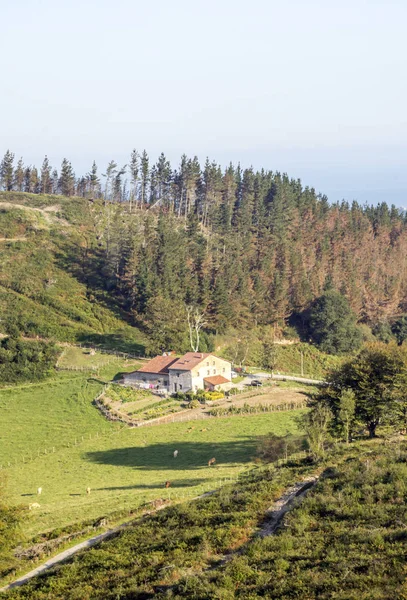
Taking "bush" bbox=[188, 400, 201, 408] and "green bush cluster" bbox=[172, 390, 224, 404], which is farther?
"green bush cluster" bbox=[172, 390, 224, 404]

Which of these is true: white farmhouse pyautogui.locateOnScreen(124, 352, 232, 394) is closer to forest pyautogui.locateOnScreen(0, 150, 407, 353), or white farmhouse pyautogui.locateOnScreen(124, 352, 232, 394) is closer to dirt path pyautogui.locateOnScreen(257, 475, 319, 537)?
forest pyautogui.locateOnScreen(0, 150, 407, 353)

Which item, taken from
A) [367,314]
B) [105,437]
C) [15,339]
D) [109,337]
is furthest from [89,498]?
[367,314]

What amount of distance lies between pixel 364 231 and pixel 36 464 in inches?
4514

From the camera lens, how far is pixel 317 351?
107 meters

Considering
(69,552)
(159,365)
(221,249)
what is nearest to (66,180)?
(221,249)

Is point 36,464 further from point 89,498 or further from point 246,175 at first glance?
point 246,175

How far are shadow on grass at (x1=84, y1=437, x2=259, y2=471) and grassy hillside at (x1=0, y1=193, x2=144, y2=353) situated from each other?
35891 millimetres

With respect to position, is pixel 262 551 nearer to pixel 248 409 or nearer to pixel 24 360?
pixel 248 409

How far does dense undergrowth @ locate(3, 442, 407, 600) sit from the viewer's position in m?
18.2

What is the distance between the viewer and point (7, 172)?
472 feet

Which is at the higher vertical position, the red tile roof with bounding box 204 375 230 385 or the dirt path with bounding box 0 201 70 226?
the dirt path with bounding box 0 201 70 226

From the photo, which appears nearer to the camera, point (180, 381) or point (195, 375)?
point (195, 375)

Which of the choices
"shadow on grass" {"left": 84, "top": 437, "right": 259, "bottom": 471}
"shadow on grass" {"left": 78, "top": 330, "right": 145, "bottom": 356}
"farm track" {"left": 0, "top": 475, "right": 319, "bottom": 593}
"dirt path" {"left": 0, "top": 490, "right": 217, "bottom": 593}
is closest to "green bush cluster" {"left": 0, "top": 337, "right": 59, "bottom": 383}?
"shadow on grass" {"left": 78, "top": 330, "right": 145, "bottom": 356}

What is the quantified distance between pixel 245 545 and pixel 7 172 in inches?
5341
